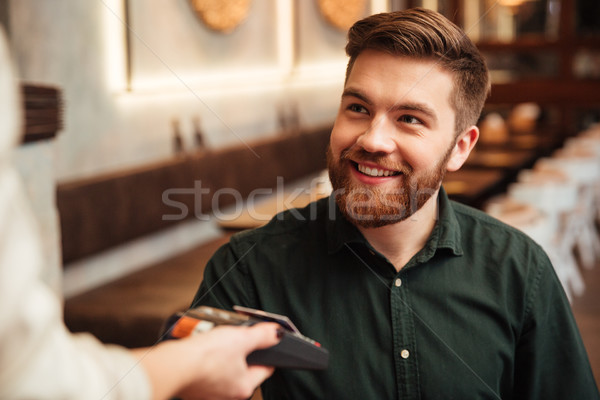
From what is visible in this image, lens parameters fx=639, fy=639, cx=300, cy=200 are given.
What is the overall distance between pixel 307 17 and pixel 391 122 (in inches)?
216

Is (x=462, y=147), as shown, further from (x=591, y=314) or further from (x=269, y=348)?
(x=591, y=314)

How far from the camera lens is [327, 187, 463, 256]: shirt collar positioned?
138 centimetres

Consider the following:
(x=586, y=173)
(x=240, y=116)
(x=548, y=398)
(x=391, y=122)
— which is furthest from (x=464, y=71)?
(x=586, y=173)

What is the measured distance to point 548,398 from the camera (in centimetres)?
136

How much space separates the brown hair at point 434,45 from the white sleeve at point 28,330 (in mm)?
950

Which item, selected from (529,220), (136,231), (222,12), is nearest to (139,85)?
(136,231)

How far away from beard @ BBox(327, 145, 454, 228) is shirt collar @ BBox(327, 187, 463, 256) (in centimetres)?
3

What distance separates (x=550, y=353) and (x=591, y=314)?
3284 millimetres

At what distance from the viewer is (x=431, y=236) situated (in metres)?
1.40

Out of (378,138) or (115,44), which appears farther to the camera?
(115,44)

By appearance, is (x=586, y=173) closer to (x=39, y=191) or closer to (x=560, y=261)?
(x=560, y=261)

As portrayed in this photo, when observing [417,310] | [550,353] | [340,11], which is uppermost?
[340,11]

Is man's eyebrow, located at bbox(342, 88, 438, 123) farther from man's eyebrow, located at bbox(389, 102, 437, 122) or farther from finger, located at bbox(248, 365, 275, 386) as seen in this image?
finger, located at bbox(248, 365, 275, 386)

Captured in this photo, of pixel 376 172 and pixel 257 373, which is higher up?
pixel 376 172
